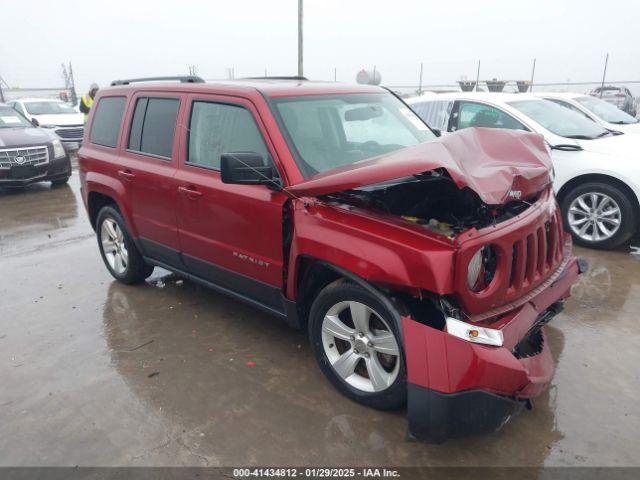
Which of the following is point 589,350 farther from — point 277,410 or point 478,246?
point 277,410

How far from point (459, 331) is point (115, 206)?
3635mm

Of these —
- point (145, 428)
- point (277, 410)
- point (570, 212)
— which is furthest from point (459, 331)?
point (570, 212)

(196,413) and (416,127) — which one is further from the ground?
(416,127)

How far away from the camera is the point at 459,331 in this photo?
7.79ft

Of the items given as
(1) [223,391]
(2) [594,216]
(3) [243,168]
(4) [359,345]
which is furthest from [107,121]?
(2) [594,216]

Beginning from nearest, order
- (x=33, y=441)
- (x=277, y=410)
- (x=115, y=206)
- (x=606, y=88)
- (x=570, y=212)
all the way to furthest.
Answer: (x=33, y=441) → (x=277, y=410) → (x=115, y=206) → (x=570, y=212) → (x=606, y=88)

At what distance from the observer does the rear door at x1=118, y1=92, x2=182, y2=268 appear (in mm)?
3916

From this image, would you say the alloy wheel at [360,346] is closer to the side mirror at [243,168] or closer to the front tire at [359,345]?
the front tire at [359,345]

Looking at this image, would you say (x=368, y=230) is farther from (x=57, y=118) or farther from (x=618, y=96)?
(x=618, y=96)

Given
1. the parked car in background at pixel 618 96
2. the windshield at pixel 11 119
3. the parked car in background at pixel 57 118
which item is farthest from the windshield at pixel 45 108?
the parked car in background at pixel 618 96

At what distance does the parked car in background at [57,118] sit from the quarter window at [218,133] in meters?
12.5

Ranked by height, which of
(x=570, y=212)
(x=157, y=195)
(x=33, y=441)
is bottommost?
(x=33, y=441)

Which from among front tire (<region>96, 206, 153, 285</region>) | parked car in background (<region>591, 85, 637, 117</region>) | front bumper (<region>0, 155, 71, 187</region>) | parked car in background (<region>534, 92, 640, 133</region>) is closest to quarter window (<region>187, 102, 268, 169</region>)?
front tire (<region>96, 206, 153, 285</region>)

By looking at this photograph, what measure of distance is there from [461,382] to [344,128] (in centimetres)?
199
